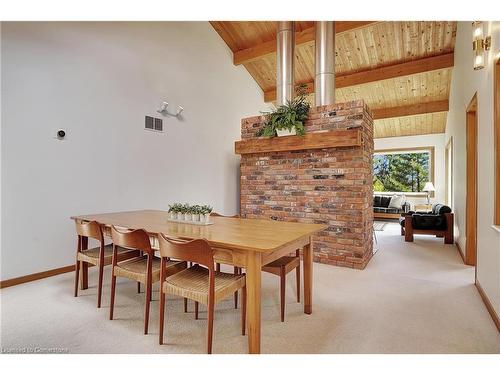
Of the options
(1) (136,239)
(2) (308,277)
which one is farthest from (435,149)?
(1) (136,239)

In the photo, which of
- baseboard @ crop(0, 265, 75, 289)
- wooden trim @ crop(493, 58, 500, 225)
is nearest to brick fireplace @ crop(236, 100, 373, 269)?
wooden trim @ crop(493, 58, 500, 225)

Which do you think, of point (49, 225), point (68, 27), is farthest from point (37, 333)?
point (68, 27)

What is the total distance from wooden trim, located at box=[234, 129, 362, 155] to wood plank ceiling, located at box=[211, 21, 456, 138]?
2.06 m

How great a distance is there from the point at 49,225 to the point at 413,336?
365 cm

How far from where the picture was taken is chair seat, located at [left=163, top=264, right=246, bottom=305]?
1.70 meters

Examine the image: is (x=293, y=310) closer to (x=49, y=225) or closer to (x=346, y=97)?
(x=49, y=225)

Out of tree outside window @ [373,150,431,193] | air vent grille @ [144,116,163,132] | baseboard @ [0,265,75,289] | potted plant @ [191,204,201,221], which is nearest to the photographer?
potted plant @ [191,204,201,221]

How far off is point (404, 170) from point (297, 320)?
789cm

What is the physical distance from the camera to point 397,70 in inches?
206

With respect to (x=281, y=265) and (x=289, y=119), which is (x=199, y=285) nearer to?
(x=281, y=265)

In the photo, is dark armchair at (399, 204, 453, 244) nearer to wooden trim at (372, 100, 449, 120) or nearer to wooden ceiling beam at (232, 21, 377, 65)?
wooden trim at (372, 100, 449, 120)

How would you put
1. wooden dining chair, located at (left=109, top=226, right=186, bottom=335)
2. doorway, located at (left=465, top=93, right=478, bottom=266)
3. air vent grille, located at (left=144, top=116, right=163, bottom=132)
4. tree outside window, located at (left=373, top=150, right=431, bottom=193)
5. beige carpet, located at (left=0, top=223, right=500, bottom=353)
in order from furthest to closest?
tree outside window, located at (left=373, top=150, right=431, bottom=193) → air vent grille, located at (left=144, top=116, right=163, bottom=132) → doorway, located at (left=465, top=93, right=478, bottom=266) → wooden dining chair, located at (left=109, top=226, right=186, bottom=335) → beige carpet, located at (left=0, top=223, right=500, bottom=353)

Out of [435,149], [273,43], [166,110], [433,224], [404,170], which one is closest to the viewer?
[166,110]
